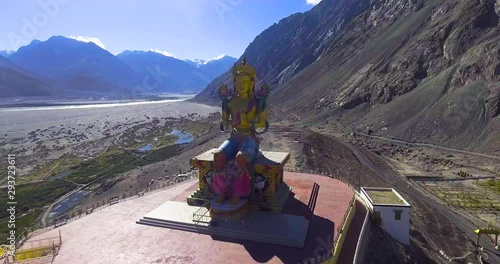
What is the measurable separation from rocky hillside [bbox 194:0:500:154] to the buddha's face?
43.1 metres

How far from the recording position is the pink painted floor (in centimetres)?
1388

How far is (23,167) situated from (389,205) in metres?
60.3

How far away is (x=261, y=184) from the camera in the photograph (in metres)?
18.5

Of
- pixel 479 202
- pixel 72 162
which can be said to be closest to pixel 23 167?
pixel 72 162

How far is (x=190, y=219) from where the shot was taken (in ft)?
55.8

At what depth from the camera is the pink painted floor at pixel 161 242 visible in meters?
13.9

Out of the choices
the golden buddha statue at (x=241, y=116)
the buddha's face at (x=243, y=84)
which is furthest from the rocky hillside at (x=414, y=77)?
the buddha's face at (x=243, y=84)

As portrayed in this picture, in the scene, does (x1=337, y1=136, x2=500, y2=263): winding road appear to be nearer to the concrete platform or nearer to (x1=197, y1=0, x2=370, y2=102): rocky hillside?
the concrete platform

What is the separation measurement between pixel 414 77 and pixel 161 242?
70829 mm

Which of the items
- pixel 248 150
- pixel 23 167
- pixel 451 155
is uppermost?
pixel 248 150

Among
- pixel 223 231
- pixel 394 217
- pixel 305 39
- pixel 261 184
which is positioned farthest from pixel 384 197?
pixel 305 39

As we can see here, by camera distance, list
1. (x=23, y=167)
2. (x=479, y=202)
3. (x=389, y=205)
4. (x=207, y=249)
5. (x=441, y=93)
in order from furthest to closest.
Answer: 1. (x=441, y=93)
2. (x=23, y=167)
3. (x=479, y=202)
4. (x=389, y=205)
5. (x=207, y=249)

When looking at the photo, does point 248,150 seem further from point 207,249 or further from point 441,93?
point 441,93

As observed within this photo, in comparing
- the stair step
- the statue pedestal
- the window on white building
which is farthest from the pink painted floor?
the window on white building
